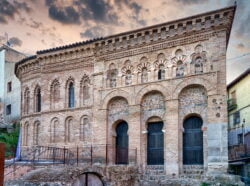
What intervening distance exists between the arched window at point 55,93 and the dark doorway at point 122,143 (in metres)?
5.55

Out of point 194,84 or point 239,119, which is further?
point 239,119

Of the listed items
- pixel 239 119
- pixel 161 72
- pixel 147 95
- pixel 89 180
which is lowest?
pixel 89 180

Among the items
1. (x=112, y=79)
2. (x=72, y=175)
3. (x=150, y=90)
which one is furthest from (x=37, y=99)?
(x=72, y=175)

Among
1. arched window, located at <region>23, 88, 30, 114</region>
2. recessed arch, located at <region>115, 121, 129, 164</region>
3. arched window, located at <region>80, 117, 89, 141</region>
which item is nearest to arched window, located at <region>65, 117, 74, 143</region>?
arched window, located at <region>80, 117, 89, 141</region>

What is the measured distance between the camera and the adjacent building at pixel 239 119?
64.3 feet

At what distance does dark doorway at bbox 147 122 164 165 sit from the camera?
59.3 ft

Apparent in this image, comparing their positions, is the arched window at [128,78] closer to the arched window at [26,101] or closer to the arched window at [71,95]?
the arched window at [71,95]

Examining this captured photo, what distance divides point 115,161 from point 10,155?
36.7 ft

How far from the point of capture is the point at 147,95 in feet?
61.4

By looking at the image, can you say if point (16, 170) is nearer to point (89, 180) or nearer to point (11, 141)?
point (89, 180)

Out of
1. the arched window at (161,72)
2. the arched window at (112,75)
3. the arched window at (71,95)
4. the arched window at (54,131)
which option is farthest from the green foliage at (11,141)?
the arched window at (161,72)

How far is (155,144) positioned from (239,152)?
17.8 ft

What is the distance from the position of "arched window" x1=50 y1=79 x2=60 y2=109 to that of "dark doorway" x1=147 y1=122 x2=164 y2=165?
7756 millimetres

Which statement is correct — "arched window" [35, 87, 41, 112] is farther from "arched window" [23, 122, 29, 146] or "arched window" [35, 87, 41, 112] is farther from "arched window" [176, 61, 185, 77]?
"arched window" [176, 61, 185, 77]
